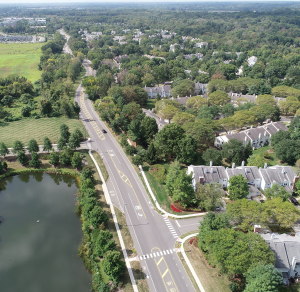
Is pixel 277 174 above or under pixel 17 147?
under

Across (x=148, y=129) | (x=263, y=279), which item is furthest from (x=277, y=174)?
(x=148, y=129)

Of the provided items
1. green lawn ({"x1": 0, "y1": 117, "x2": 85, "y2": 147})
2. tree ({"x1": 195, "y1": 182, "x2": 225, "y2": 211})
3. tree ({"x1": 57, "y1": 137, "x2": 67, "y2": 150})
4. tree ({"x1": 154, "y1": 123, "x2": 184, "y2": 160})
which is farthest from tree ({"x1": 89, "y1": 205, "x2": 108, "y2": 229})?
green lawn ({"x1": 0, "y1": 117, "x2": 85, "y2": 147})

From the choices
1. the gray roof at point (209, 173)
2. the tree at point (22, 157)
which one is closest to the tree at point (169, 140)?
the gray roof at point (209, 173)

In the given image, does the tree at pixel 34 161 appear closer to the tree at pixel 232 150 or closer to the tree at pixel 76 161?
the tree at pixel 76 161

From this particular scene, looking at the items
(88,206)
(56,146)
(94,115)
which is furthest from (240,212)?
(94,115)

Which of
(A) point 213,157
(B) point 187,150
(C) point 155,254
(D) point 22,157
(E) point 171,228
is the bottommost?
(C) point 155,254

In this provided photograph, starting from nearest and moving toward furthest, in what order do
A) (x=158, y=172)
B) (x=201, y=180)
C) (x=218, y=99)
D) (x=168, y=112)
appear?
(x=201, y=180) < (x=158, y=172) < (x=168, y=112) < (x=218, y=99)

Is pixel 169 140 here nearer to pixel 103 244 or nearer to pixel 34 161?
pixel 103 244

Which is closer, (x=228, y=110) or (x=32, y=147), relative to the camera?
(x=32, y=147)
